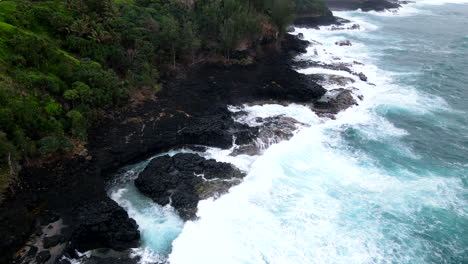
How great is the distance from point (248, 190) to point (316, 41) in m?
55.1

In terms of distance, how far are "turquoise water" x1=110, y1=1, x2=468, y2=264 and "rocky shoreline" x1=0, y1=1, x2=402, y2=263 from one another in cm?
160

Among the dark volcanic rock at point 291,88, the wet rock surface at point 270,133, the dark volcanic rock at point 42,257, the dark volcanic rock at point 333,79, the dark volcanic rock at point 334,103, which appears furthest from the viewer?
the dark volcanic rock at point 333,79

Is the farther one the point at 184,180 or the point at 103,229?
the point at 184,180

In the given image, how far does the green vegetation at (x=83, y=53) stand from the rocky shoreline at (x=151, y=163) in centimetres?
244

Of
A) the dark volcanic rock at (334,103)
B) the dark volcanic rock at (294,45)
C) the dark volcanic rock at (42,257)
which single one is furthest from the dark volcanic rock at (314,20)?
the dark volcanic rock at (42,257)

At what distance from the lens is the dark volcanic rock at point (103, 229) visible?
2141 cm

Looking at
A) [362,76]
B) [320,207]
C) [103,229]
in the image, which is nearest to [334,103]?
[362,76]

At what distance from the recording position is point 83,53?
37.6 metres

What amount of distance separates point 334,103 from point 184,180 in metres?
25.7

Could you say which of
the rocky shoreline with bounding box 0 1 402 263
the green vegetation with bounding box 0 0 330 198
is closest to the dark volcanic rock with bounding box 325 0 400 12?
the green vegetation with bounding box 0 0 330 198

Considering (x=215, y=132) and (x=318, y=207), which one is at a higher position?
(x=215, y=132)

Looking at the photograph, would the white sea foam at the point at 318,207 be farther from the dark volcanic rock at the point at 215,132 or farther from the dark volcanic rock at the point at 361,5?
the dark volcanic rock at the point at 361,5

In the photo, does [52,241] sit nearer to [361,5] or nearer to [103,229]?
[103,229]

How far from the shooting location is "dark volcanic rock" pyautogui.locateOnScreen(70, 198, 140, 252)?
21406 mm
